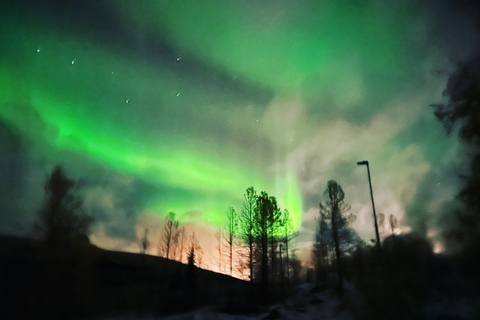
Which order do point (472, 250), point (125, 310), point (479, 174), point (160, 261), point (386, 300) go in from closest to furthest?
point (472, 250)
point (479, 174)
point (386, 300)
point (125, 310)
point (160, 261)

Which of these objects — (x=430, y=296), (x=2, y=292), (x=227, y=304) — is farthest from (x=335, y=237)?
(x=2, y=292)

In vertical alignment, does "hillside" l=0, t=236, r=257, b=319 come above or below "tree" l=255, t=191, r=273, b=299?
below

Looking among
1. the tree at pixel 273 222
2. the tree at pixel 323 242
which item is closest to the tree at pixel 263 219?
the tree at pixel 273 222

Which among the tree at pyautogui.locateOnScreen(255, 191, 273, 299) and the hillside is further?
the tree at pyautogui.locateOnScreen(255, 191, 273, 299)

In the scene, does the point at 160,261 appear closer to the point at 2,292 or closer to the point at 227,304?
the point at 227,304

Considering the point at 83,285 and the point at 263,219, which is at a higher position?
the point at 263,219

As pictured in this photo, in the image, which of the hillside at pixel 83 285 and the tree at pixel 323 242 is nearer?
the hillside at pixel 83 285

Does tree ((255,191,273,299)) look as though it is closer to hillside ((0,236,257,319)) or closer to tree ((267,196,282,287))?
tree ((267,196,282,287))

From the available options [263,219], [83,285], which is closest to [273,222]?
[263,219]

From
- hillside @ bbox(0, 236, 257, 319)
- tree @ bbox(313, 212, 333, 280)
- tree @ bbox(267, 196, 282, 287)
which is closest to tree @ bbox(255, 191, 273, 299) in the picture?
tree @ bbox(267, 196, 282, 287)

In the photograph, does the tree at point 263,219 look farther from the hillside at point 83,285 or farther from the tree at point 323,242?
the hillside at point 83,285

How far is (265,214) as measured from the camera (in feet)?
102

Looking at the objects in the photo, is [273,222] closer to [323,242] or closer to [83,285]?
[323,242]

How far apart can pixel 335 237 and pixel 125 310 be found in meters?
20.5
